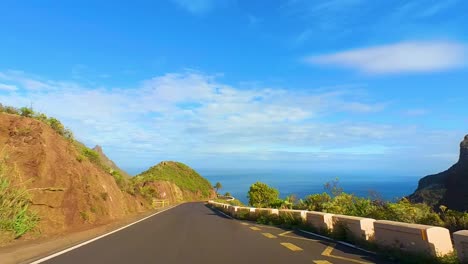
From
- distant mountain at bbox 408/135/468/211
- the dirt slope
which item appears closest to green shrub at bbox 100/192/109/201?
A: the dirt slope

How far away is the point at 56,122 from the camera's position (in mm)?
25438

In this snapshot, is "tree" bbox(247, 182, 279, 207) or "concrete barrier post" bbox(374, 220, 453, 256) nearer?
"concrete barrier post" bbox(374, 220, 453, 256)

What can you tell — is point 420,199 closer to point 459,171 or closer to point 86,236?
point 459,171

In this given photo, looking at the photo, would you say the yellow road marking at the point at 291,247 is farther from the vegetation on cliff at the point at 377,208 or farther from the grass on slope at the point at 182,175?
the grass on slope at the point at 182,175

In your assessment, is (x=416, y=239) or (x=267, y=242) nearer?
(x=416, y=239)

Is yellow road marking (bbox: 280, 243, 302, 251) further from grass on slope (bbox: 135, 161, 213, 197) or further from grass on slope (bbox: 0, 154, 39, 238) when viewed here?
grass on slope (bbox: 135, 161, 213, 197)

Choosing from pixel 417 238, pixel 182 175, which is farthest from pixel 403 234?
pixel 182 175

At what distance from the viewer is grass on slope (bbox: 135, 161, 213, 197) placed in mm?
127194

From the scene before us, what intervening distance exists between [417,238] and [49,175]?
15515 millimetres

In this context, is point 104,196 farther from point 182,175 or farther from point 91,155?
point 182,175

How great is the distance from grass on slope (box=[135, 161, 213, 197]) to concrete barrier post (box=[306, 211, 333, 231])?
109332 millimetres

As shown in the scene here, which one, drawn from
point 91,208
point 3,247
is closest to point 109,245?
point 3,247

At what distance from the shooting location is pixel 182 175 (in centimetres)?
13912

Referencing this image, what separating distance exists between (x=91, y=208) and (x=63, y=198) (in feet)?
10.9
